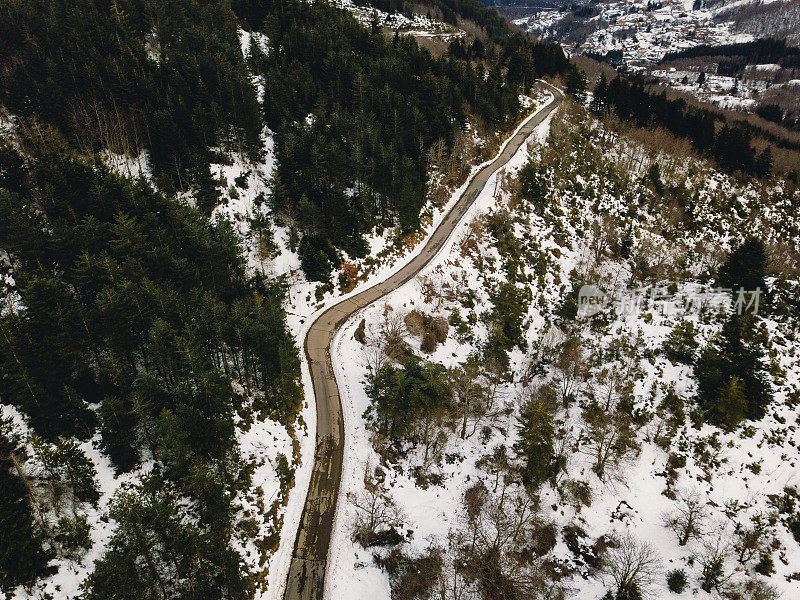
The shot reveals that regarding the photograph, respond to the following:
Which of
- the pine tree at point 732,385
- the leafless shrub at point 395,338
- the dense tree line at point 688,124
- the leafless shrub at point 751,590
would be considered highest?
the dense tree line at point 688,124

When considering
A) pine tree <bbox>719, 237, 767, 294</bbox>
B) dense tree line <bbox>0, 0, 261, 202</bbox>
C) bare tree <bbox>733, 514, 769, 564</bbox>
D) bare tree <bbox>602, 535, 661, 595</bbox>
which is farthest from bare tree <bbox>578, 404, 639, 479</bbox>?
dense tree line <bbox>0, 0, 261, 202</bbox>

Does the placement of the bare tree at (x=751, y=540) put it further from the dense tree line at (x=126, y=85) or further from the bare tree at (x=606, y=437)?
the dense tree line at (x=126, y=85)

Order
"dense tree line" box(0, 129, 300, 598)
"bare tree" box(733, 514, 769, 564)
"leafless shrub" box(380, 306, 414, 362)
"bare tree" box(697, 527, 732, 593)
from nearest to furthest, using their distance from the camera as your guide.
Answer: "dense tree line" box(0, 129, 300, 598)
"bare tree" box(697, 527, 732, 593)
"bare tree" box(733, 514, 769, 564)
"leafless shrub" box(380, 306, 414, 362)

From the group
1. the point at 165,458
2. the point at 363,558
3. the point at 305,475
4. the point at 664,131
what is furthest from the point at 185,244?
the point at 664,131

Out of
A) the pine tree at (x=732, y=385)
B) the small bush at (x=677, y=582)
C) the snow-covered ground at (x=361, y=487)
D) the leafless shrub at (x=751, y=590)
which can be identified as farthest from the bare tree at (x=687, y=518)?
the snow-covered ground at (x=361, y=487)

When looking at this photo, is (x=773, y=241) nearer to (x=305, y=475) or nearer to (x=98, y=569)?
(x=305, y=475)

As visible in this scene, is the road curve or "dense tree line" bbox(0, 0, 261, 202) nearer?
the road curve

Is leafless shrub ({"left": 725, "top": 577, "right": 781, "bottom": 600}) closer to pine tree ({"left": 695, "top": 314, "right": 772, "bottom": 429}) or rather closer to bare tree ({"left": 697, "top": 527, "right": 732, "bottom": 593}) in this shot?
bare tree ({"left": 697, "top": 527, "right": 732, "bottom": 593})
